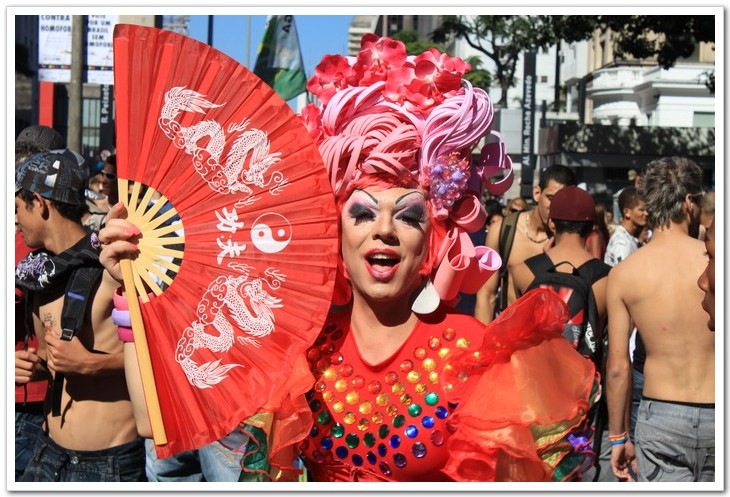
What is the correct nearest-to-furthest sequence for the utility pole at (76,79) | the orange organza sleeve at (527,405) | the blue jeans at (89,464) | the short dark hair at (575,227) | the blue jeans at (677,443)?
1. the orange organza sleeve at (527,405)
2. the blue jeans at (89,464)
3. the blue jeans at (677,443)
4. the short dark hair at (575,227)
5. the utility pole at (76,79)

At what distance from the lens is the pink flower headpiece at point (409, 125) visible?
10.8 ft

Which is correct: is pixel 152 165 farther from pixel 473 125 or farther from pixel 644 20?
pixel 644 20

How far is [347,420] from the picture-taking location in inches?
131

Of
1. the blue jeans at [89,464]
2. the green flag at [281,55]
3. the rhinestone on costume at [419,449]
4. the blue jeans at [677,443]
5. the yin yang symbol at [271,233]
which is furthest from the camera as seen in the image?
the green flag at [281,55]

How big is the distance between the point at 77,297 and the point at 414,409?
157 centimetres

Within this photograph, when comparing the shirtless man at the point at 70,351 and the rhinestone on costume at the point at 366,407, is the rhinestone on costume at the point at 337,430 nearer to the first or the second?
the rhinestone on costume at the point at 366,407

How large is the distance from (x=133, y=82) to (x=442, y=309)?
1234 millimetres

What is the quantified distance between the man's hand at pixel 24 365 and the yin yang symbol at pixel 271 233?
1.69 meters

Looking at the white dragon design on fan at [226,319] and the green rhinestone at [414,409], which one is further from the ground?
the white dragon design on fan at [226,319]

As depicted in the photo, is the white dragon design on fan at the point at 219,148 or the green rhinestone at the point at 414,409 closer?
the white dragon design on fan at the point at 219,148

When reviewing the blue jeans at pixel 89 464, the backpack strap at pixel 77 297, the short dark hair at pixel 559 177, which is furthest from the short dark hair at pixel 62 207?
the short dark hair at pixel 559 177

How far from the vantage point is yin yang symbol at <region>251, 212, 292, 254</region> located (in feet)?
10.3

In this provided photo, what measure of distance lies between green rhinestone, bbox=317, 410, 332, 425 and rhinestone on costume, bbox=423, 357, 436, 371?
35cm

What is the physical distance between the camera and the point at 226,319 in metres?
3.12
